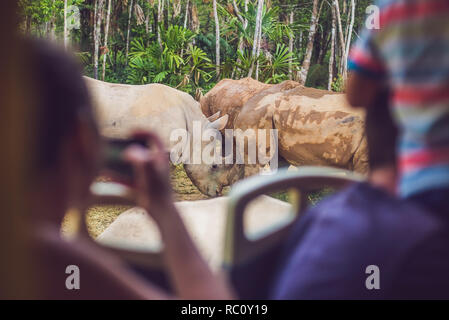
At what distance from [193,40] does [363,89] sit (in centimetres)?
812

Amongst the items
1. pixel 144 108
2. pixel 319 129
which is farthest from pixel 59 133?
pixel 144 108

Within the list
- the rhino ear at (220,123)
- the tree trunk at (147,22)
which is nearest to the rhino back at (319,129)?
the rhino ear at (220,123)

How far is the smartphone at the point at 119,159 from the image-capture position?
1.10 ft

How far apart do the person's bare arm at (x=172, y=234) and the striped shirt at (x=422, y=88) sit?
155mm

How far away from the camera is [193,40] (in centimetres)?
833

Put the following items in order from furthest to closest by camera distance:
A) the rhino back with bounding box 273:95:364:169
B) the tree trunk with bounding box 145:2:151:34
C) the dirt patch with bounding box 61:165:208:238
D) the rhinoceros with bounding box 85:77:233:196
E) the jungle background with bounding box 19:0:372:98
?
the tree trunk with bounding box 145:2:151:34 → the jungle background with bounding box 19:0:372:98 → the rhinoceros with bounding box 85:77:233:196 → the rhino back with bounding box 273:95:364:169 → the dirt patch with bounding box 61:165:208:238

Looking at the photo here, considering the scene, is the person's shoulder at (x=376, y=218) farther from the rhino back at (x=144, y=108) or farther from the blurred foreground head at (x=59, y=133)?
the rhino back at (x=144, y=108)

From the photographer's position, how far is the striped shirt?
0.38 metres

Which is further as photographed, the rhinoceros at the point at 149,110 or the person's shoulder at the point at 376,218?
the rhinoceros at the point at 149,110

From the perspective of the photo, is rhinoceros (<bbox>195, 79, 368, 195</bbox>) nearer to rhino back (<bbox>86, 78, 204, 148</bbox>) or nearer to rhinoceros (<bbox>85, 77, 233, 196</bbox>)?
rhinoceros (<bbox>85, 77, 233, 196</bbox>)

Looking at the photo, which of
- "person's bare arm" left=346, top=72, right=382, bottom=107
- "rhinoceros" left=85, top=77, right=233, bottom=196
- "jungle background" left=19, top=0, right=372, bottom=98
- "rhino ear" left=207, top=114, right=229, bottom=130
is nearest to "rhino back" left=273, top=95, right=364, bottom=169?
"rhino ear" left=207, top=114, right=229, bottom=130

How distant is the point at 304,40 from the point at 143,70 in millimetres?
4324

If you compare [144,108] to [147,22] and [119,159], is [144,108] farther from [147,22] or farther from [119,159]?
[147,22]

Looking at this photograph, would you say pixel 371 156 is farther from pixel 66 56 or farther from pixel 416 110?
pixel 66 56
